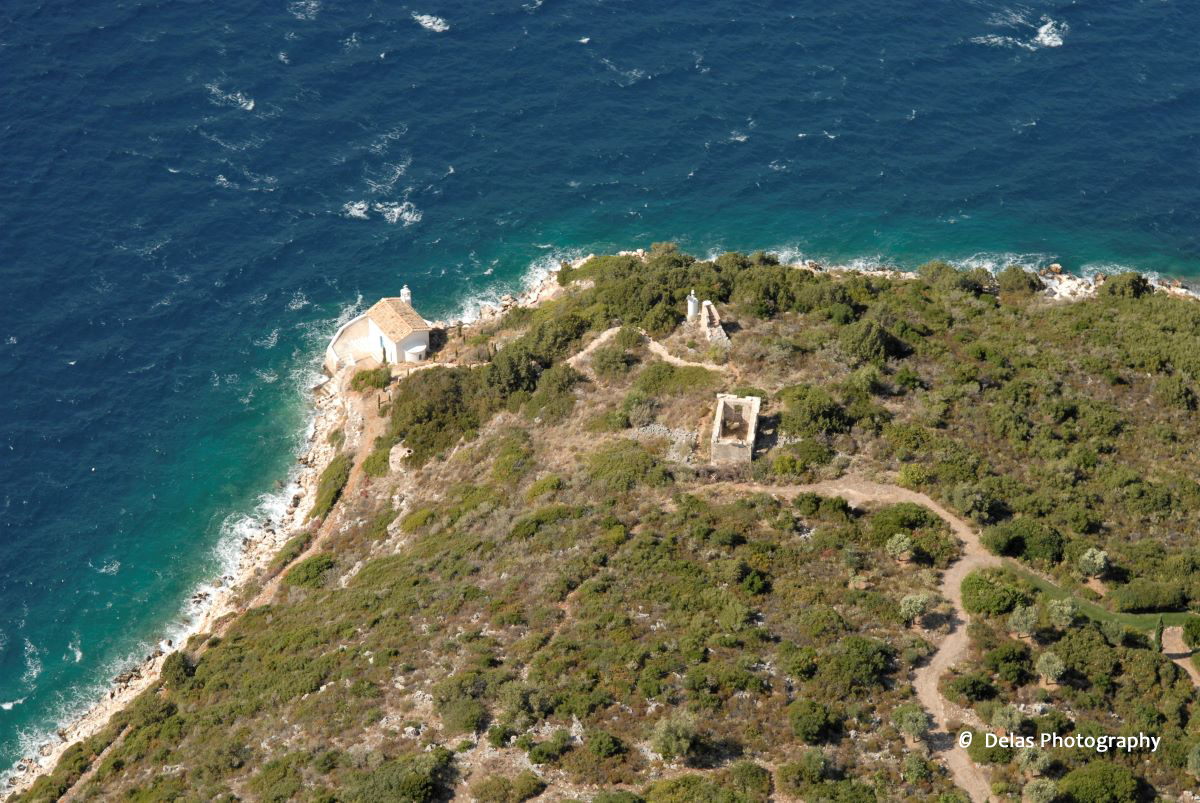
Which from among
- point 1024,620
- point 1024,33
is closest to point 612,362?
point 1024,620

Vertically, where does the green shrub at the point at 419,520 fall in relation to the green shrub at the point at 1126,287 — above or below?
below

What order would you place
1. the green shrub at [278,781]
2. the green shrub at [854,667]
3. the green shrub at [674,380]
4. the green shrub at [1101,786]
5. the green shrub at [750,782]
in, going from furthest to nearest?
the green shrub at [674,380] < the green shrub at [278,781] < the green shrub at [854,667] < the green shrub at [750,782] < the green shrub at [1101,786]

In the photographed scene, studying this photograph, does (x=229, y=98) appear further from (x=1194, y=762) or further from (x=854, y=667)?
(x=1194, y=762)

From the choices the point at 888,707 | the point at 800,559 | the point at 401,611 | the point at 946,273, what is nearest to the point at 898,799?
the point at 888,707

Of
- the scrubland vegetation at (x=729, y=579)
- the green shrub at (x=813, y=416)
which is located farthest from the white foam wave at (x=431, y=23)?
the green shrub at (x=813, y=416)

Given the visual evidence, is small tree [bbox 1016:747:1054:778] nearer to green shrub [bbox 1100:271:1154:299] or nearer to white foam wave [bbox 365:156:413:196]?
green shrub [bbox 1100:271:1154:299]

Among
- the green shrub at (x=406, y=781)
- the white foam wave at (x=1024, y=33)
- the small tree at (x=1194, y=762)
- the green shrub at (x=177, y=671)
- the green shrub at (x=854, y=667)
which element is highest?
the white foam wave at (x=1024, y=33)

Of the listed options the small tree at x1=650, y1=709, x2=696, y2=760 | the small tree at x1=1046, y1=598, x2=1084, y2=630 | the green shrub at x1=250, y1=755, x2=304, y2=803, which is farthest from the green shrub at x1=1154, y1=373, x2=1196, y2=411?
the green shrub at x1=250, y1=755, x2=304, y2=803

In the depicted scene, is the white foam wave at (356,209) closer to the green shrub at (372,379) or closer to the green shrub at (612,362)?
the green shrub at (372,379)

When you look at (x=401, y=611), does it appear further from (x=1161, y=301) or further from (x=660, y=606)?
(x=1161, y=301)
